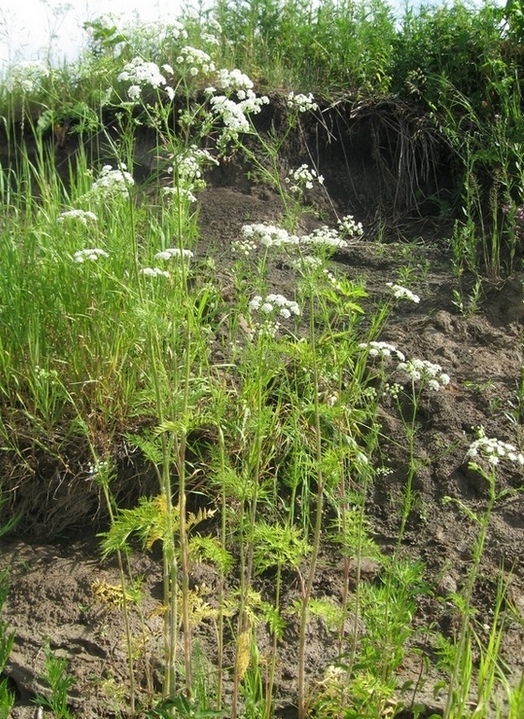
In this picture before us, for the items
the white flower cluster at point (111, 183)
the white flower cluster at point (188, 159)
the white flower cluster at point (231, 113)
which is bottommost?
the white flower cluster at point (111, 183)

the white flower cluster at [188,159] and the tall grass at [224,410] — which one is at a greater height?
the white flower cluster at [188,159]

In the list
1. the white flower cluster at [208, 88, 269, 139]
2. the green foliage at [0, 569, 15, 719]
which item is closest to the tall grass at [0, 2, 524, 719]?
the white flower cluster at [208, 88, 269, 139]

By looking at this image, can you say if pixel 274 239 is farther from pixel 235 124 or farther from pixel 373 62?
pixel 373 62

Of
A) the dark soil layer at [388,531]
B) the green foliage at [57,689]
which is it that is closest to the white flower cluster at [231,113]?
the dark soil layer at [388,531]

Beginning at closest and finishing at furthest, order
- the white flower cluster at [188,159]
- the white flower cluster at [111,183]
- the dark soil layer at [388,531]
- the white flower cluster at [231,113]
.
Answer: the white flower cluster at [188,159] → the white flower cluster at [231,113] → the white flower cluster at [111,183] → the dark soil layer at [388,531]

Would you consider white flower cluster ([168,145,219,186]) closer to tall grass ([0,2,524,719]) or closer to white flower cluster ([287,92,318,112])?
tall grass ([0,2,524,719])

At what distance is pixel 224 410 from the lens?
3002mm

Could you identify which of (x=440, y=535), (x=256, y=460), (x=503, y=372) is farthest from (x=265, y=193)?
(x=256, y=460)

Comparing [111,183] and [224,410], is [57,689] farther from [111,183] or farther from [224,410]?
[111,183]

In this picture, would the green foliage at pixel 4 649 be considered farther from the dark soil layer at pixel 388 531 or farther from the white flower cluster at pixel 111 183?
the white flower cluster at pixel 111 183

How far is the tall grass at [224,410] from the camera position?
233 centimetres

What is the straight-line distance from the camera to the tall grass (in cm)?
233

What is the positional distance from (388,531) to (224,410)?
2.64 feet

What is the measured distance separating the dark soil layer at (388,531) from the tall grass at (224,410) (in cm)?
6
